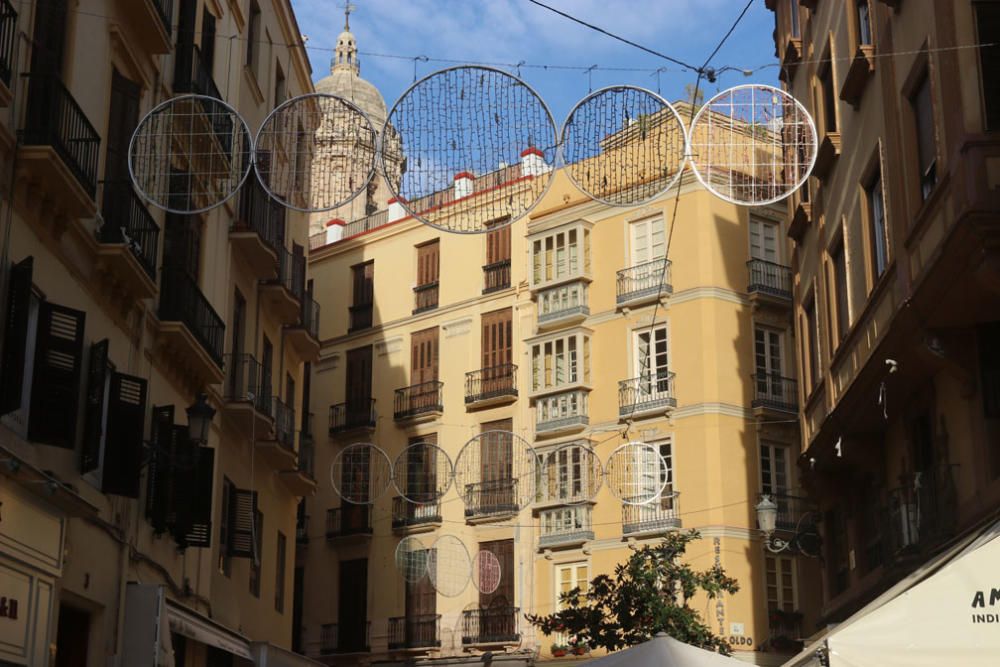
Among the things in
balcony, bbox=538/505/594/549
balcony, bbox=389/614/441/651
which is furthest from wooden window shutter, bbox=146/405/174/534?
balcony, bbox=389/614/441/651

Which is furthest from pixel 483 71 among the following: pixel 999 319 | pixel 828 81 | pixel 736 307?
pixel 736 307

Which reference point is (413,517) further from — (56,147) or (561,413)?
(56,147)

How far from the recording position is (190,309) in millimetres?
19406

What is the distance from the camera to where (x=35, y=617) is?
13.4 meters

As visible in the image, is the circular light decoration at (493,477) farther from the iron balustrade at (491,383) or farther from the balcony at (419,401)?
the balcony at (419,401)

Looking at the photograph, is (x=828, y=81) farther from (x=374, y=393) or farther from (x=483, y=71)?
(x=374, y=393)

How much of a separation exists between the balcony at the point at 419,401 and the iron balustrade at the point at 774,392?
1016cm

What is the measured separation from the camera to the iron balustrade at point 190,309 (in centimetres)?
1870

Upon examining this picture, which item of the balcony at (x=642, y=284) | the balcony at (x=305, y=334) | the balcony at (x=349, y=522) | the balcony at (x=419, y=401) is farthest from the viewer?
the balcony at (x=349, y=522)

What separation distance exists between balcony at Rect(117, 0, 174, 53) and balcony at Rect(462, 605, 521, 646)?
23.1 metres

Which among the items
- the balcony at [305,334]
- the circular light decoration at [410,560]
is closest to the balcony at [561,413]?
the circular light decoration at [410,560]

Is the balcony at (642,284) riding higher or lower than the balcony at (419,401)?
higher

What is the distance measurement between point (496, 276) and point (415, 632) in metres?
10.6

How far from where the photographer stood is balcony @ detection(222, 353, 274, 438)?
22391mm
